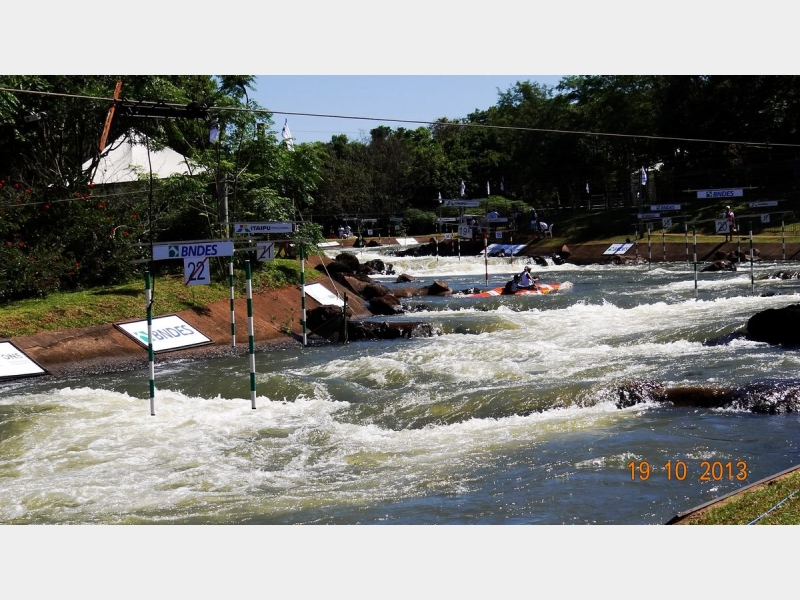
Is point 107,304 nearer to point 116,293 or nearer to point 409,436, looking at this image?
point 116,293

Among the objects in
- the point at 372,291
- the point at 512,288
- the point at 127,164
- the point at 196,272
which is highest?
the point at 127,164

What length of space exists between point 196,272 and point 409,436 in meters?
5.73

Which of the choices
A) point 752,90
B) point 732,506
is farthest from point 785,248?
point 732,506

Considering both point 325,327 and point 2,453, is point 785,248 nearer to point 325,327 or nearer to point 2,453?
point 325,327

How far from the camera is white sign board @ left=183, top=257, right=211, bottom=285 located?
16.8m

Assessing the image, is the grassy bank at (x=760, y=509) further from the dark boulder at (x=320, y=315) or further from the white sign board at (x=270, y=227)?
the dark boulder at (x=320, y=315)

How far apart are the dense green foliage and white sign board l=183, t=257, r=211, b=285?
120cm

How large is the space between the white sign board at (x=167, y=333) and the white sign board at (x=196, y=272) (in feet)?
16.8

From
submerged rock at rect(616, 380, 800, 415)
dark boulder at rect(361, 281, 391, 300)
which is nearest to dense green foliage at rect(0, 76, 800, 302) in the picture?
dark boulder at rect(361, 281, 391, 300)

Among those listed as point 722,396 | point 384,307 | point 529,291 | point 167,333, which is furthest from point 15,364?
point 529,291

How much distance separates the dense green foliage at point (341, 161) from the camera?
26109 mm

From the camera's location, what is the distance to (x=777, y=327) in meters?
19.2

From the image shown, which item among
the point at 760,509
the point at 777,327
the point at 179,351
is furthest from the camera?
the point at 179,351

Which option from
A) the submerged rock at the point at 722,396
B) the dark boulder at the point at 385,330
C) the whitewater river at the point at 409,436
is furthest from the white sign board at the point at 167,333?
the submerged rock at the point at 722,396
